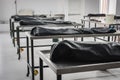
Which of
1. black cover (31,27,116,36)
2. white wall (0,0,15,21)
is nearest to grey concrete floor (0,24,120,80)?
black cover (31,27,116,36)

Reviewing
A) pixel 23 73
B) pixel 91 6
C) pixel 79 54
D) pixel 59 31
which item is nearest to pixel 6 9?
pixel 91 6

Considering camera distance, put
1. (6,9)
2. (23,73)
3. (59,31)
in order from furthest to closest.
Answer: (6,9), (23,73), (59,31)

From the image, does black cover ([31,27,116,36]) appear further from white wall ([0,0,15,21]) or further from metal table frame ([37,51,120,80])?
white wall ([0,0,15,21])

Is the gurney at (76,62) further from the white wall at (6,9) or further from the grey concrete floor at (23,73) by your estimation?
the white wall at (6,9)

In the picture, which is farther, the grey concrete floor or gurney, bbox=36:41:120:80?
the grey concrete floor

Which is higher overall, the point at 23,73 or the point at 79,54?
the point at 79,54

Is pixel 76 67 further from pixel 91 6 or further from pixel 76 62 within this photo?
pixel 91 6

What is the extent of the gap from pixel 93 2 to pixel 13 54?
6547mm

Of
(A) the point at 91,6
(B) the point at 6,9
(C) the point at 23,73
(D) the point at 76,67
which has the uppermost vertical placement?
(A) the point at 91,6

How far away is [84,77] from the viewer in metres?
3.11

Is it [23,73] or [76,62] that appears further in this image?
[23,73]

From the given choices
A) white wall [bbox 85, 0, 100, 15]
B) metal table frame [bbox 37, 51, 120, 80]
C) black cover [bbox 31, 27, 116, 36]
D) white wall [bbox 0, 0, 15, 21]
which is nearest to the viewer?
metal table frame [bbox 37, 51, 120, 80]

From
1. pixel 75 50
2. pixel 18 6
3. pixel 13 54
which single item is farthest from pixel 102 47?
pixel 18 6

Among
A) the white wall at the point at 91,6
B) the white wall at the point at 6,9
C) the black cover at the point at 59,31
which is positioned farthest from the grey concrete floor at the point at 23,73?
the white wall at the point at 91,6
